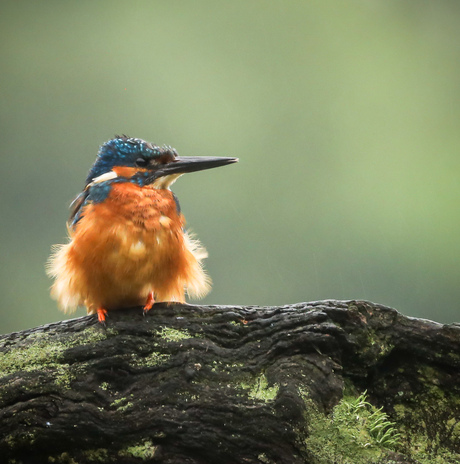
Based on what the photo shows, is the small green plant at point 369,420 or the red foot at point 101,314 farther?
the red foot at point 101,314

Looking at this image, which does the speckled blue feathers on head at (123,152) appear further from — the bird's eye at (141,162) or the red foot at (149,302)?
the red foot at (149,302)

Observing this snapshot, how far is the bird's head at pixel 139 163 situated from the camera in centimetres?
304

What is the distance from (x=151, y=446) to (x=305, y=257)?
673 cm

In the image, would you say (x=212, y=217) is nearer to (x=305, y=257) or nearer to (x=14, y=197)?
(x=305, y=257)

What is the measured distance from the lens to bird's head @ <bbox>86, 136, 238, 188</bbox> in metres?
3.04

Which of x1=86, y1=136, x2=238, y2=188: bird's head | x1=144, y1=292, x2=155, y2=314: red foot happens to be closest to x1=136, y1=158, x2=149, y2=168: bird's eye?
x1=86, y1=136, x2=238, y2=188: bird's head

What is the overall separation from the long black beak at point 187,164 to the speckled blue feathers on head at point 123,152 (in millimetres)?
62

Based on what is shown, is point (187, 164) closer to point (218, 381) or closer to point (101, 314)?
point (101, 314)

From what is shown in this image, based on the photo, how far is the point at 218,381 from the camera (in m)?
2.41

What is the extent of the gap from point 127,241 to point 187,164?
590 mm

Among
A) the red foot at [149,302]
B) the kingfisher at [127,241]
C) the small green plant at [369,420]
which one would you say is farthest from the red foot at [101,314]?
the small green plant at [369,420]

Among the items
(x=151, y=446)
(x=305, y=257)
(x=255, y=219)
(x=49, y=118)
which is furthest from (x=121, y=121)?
(x=151, y=446)

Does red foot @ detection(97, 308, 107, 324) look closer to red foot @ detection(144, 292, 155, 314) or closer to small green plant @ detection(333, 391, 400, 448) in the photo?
red foot @ detection(144, 292, 155, 314)

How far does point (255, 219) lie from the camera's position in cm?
880
